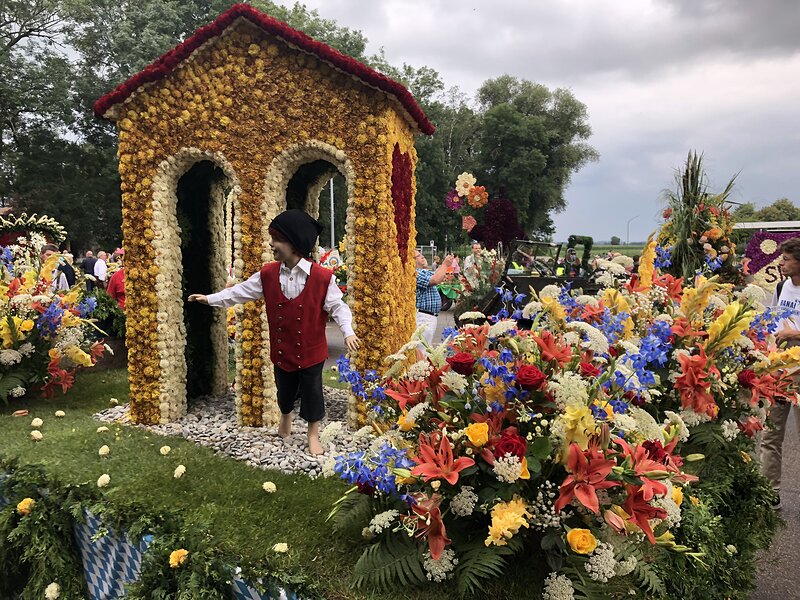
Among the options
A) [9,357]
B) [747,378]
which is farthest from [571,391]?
[9,357]

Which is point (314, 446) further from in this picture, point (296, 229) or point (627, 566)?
point (627, 566)

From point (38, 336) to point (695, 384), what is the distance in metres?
5.61

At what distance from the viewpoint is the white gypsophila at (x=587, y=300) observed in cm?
320

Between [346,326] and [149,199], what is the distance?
2.34 m

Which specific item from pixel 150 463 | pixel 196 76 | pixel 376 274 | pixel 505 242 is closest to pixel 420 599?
pixel 150 463

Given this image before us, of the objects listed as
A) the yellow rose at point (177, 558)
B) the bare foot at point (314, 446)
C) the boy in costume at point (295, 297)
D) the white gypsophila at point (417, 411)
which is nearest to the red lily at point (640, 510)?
the white gypsophila at point (417, 411)

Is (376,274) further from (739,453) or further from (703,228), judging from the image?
(703,228)

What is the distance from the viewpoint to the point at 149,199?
4.62 meters

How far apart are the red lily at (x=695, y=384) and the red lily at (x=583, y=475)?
1092mm

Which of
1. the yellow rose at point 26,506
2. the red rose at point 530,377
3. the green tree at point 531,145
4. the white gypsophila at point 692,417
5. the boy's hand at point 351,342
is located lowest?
the yellow rose at point 26,506

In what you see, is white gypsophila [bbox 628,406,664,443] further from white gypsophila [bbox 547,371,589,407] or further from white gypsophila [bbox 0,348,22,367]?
white gypsophila [bbox 0,348,22,367]

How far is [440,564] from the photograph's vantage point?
1.97m

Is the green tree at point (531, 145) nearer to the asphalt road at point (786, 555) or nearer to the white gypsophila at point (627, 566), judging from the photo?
the asphalt road at point (786, 555)

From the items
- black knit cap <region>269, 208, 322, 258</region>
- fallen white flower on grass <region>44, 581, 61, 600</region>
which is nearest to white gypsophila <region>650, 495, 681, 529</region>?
black knit cap <region>269, 208, 322, 258</region>
